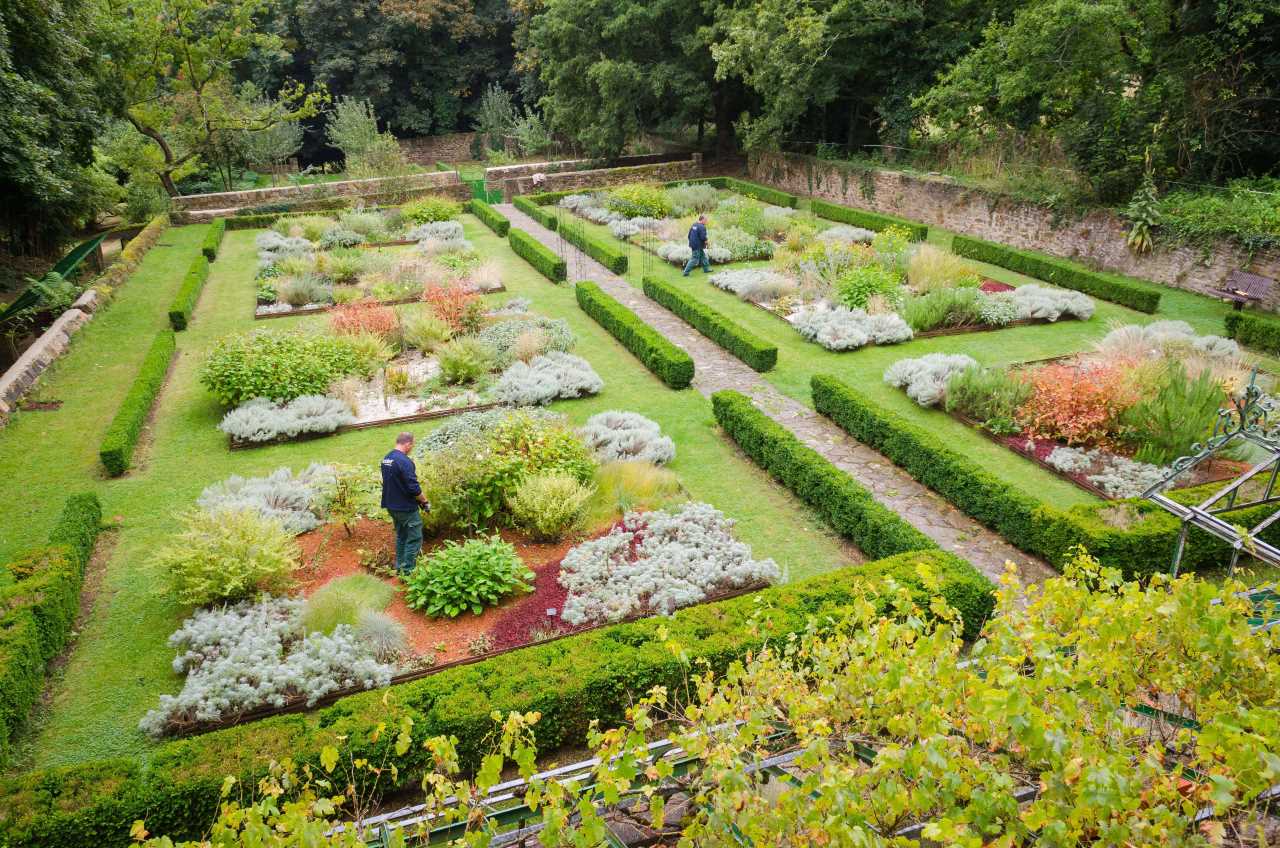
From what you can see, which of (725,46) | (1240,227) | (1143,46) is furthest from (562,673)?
(725,46)

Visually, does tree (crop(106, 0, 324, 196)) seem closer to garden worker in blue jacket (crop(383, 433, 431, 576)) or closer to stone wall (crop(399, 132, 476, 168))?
stone wall (crop(399, 132, 476, 168))

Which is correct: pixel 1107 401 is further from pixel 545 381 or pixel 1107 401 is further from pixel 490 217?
pixel 490 217

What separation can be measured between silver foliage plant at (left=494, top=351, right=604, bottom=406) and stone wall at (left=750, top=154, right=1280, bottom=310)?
12.2 m

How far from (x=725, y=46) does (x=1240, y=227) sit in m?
14.9

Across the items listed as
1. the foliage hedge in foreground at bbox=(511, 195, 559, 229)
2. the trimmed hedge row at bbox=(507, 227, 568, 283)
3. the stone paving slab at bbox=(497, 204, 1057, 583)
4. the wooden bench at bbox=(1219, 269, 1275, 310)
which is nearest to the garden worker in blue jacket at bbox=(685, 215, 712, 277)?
the stone paving slab at bbox=(497, 204, 1057, 583)

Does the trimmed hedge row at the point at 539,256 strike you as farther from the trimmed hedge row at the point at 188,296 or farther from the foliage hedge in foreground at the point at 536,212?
the trimmed hedge row at the point at 188,296

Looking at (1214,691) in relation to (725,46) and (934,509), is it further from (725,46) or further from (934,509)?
(725,46)

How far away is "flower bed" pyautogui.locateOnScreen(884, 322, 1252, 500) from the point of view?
8727 millimetres

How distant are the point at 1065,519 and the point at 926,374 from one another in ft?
13.5

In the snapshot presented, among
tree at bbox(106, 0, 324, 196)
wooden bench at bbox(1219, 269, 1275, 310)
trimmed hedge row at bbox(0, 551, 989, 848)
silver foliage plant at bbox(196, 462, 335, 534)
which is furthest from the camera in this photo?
tree at bbox(106, 0, 324, 196)

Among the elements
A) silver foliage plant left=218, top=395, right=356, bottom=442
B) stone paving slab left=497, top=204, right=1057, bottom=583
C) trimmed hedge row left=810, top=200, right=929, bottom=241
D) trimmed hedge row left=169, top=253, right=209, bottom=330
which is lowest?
stone paving slab left=497, top=204, right=1057, bottom=583

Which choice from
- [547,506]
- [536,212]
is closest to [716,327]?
[547,506]

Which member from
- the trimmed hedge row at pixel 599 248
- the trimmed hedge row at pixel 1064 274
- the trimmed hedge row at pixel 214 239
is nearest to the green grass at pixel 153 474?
the trimmed hedge row at pixel 599 248

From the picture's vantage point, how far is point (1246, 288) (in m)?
13.9
